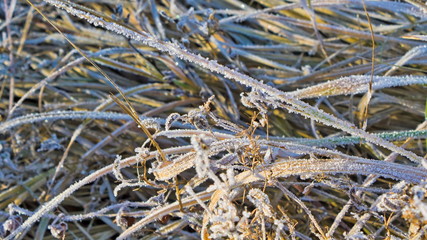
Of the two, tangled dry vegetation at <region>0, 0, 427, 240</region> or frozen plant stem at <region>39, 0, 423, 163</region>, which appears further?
tangled dry vegetation at <region>0, 0, 427, 240</region>

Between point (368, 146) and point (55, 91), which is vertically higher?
point (55, 91)

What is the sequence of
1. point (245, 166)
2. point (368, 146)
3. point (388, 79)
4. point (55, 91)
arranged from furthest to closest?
point (55, 91)
point (368, 146)
point (388, 79)
point (245, 166)

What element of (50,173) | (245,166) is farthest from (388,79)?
(50,173)

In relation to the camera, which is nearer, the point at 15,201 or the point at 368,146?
the point at 368,146

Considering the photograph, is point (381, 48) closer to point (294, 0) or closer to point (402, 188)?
point (294, 0)

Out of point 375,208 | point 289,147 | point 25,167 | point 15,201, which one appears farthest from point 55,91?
point 375,208

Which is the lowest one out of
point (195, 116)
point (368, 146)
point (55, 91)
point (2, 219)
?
point (2, 219)

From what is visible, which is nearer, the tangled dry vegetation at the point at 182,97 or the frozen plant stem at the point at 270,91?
the frozen plant stem at the point at 270,91

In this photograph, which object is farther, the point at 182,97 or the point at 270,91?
the point at 182,97

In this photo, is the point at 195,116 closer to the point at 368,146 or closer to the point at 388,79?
the point at 388,79

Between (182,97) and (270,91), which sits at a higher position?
(270,91)

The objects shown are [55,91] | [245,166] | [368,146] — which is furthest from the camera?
[55,91]
